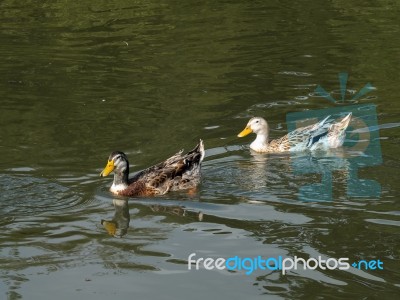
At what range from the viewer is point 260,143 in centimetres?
1388

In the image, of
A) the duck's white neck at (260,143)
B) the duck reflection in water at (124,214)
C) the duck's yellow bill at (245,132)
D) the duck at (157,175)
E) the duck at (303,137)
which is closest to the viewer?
the duck reflection in water at (124,214)

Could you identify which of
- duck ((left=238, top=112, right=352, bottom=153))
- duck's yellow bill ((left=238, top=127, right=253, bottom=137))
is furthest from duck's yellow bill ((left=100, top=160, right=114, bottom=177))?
duck's yellow bill ((left=238, top=127, right=253, bottom=137))

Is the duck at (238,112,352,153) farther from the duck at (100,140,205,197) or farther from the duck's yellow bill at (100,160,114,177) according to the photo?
the duck's yellow bill at (100,160,114,177)

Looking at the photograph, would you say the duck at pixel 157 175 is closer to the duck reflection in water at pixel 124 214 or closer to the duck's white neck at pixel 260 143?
the duck reflection in water at pixel 124 214

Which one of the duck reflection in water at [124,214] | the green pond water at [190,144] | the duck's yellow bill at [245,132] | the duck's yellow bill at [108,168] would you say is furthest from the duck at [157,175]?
the duck's yellow bill at [245,132]

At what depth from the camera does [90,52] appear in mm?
19250

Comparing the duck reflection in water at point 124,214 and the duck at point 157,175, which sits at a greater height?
the duck at point 157,175

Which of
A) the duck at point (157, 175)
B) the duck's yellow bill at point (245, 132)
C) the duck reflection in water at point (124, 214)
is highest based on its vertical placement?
the duck's yellow bill at point (245, 132)

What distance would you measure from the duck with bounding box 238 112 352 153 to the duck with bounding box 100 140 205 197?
1.65 m

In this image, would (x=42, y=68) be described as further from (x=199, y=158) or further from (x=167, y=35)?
(x=199, y=158)

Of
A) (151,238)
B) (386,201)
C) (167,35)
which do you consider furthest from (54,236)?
(167,35)

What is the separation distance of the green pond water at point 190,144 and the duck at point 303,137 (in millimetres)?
279

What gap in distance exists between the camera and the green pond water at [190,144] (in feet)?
31.1

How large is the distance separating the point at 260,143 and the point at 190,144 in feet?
3.13
